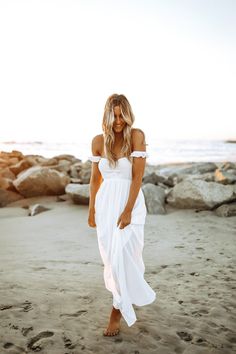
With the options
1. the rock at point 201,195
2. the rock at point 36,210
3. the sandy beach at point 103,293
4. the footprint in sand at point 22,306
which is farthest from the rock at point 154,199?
the footprint in sand at point 22,306

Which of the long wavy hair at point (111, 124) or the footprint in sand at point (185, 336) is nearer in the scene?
the footprint in sand at point (185, 336)

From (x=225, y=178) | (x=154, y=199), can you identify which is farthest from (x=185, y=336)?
(x=225, y=178)

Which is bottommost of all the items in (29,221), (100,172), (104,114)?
(29,221)

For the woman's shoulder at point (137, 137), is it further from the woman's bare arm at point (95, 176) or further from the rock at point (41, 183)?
the rock at point (41, 183)

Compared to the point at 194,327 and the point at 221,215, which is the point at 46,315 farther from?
the point at 221,215

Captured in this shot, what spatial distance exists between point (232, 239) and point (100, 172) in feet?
12.1

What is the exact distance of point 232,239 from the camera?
6098mm

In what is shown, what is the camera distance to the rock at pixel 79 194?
28.6 ft

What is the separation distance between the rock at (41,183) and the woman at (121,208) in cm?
698

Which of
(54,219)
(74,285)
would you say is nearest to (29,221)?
(54,219)

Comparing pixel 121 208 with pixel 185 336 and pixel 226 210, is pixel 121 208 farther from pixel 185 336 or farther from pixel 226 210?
pixel 226 210

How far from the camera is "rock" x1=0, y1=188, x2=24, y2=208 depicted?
9.98m

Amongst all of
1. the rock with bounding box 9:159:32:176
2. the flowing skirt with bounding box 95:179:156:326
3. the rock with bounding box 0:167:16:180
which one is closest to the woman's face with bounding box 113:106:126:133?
the flowing skirt with bounding box 95:179:156:326

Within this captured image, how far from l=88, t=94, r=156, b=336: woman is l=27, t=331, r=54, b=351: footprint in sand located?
507mm
